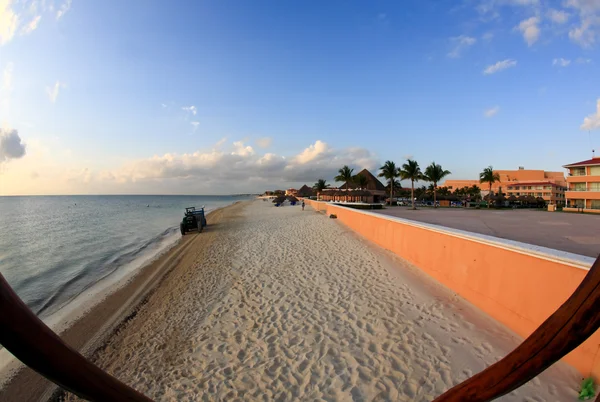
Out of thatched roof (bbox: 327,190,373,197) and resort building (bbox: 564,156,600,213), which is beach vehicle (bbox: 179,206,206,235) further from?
resort building (bbox: 564,156,600,213)

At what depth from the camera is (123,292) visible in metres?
8.15

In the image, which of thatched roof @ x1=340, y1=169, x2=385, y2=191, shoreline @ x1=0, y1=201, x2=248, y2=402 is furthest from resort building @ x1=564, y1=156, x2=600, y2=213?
shoreline @ x1=0, y1=201, x2=248, y2=402

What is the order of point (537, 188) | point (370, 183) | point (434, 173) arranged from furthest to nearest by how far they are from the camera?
1. point (537, 188)
2. point (370, 183)
3. point (434, 173)

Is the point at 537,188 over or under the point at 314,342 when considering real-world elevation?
over

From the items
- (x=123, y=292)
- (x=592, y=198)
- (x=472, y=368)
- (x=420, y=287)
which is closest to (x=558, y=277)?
(x=472, y=368)

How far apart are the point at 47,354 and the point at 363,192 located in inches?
1579

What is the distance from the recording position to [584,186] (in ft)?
91.8

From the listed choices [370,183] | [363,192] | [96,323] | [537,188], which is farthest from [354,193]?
[537,188]

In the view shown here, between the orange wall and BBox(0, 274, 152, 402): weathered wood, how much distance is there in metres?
4.23

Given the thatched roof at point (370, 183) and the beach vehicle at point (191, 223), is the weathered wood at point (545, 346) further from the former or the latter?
the thatched roof at point (370, 183)

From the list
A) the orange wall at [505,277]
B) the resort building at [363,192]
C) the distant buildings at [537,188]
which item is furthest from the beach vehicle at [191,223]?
the distant buildings at [537,188]

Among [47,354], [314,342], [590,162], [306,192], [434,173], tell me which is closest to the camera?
[47,354]

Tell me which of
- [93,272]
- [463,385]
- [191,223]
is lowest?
[93,272]

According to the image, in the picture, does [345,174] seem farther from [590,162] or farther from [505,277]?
[505,277]
